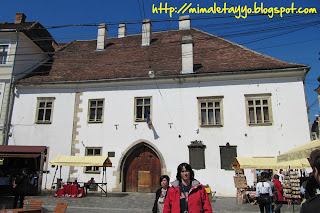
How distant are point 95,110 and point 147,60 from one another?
5.79 m

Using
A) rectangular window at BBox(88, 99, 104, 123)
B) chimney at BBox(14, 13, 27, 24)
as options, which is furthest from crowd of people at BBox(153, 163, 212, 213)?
chimney at BBox(14, 13, 27, 24)

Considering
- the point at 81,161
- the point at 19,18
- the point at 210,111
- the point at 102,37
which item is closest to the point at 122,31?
the point at 102,37

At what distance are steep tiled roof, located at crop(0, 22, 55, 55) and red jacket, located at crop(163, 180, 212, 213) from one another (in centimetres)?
2084

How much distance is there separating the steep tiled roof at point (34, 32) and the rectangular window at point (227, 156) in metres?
16.2

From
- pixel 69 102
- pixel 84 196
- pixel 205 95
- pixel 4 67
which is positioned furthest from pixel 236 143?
pixel 4 67

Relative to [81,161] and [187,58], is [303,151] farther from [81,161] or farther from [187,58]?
[81,161]

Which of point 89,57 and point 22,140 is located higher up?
point 89,57

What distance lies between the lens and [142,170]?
706 inches

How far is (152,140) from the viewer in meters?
17.5

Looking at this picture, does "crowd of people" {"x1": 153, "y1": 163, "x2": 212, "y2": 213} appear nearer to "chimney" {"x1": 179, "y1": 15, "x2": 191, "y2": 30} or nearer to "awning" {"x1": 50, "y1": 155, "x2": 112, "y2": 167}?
"awning" {"x1": 50, "y1": 155, "x2": 112, "y2": 167}

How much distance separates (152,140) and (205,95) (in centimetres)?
473

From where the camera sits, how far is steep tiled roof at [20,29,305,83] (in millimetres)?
18047

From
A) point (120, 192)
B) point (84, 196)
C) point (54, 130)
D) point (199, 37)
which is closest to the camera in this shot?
point (84, 196)

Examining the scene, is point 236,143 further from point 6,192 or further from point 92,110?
point 6,192
